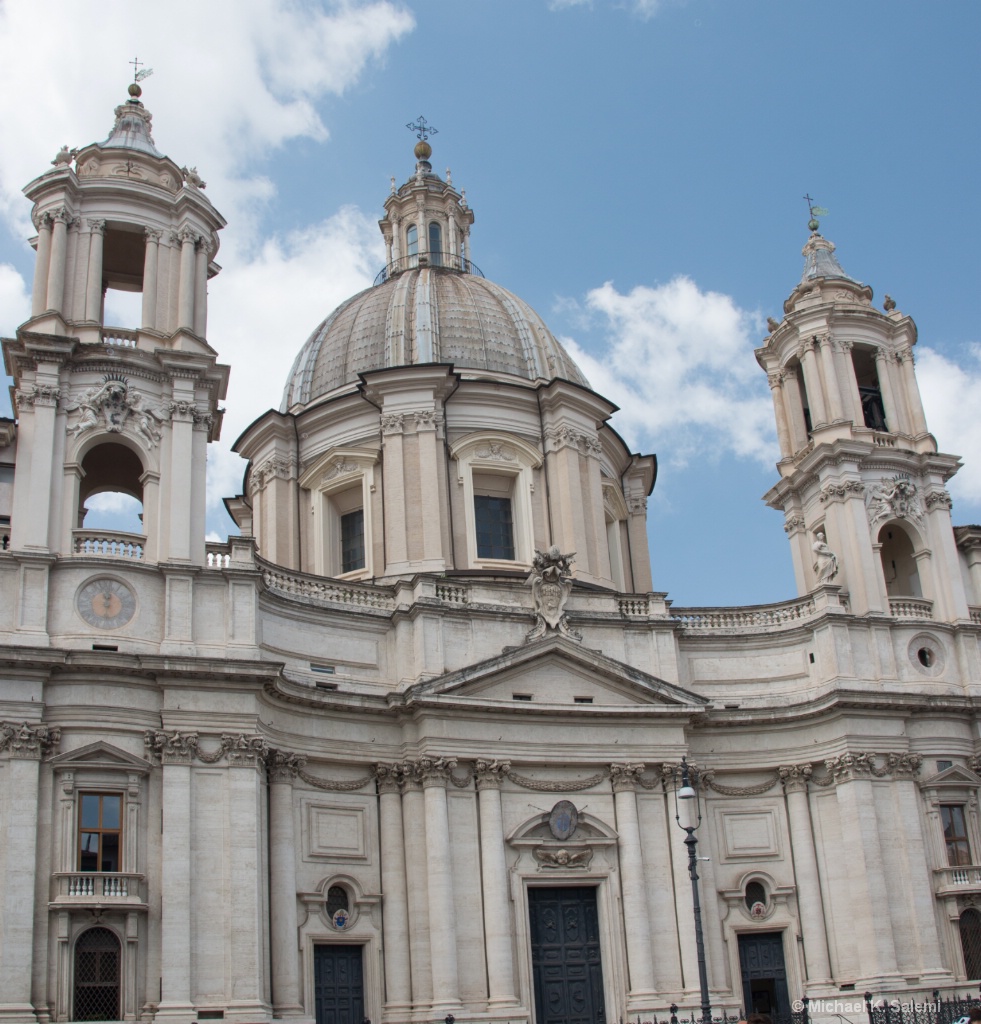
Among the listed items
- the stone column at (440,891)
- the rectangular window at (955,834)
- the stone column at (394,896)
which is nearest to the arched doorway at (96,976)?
the stone column at (394,896)

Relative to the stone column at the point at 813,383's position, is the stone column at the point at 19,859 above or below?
below

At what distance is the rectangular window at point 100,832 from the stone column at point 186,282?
38.9 ft

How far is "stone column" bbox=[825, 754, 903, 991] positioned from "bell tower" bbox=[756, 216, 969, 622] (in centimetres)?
511

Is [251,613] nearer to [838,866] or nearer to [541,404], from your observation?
[541,404]

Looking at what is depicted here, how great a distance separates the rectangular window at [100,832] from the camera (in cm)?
2713

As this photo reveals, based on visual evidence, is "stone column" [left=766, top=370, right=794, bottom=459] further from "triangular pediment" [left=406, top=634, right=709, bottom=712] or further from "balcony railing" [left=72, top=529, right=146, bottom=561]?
"balcony railing" [left=72, top=529, right=146, bottom=561]

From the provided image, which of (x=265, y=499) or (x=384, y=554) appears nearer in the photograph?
(x=384, y=554)

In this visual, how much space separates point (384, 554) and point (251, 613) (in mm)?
8688

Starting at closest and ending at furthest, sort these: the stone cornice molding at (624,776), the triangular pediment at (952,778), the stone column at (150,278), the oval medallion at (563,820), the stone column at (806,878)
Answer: the stone column at (150,278)
the oval medallion at (563,820)
the stone cornice molding at (624,776)
the stone column at (806,878)
the triangular pediment at (952,778)

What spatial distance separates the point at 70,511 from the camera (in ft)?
A: 98.1

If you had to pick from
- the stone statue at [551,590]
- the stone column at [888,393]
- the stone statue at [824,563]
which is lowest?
the stone statue at [551,590]

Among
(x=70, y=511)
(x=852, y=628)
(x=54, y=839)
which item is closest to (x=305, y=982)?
(x=54, y=839)

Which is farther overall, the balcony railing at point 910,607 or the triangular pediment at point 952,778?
the balcony railing at point 910,607

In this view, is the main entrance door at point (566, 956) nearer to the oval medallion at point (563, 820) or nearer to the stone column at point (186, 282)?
the oval medallion at point (563, 820)
